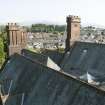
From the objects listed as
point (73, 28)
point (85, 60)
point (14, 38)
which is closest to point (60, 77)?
point (85, 60)

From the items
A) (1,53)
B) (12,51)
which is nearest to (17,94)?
(12,51)

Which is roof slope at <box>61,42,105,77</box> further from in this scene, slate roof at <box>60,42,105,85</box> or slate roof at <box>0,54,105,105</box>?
slate roof at <box>0,54,105,105</box>

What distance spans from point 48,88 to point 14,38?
14.4 meters

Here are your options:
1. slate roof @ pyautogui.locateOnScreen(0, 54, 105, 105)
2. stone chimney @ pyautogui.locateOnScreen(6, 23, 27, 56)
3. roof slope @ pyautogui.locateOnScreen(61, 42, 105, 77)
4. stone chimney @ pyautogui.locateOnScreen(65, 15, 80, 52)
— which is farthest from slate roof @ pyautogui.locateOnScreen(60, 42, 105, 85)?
slate roof @ pyautogui.locateOnScreen(0, 54, 105, 105)

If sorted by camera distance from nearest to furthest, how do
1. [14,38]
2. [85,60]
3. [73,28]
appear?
[85,60]
[14,38]
[73,28]

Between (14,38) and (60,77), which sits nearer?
(60,77)

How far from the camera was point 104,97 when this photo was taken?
34.3 feet

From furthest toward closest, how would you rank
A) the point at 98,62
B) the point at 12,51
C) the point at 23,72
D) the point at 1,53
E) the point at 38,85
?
the point at 1,53
the point at 12,51
the point at 98,62
the point at 23,72
the point at 38,85

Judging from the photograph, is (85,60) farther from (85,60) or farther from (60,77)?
(60,77)

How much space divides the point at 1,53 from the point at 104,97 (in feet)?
141

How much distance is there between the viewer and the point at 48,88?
563 inches

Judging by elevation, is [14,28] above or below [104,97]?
above

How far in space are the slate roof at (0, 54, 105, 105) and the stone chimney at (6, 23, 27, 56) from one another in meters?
6.80

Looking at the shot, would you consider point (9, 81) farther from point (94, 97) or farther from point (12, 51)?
point (94, 97)
